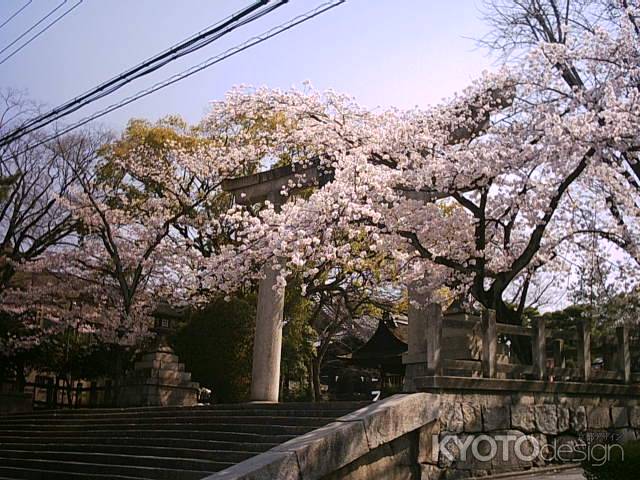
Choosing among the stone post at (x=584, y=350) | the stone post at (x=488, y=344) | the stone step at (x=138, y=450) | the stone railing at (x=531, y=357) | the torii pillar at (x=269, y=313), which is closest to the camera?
the stone step at (x=138, y=450)

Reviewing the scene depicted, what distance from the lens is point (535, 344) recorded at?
10359 mm

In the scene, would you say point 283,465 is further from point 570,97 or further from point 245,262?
point 570,97

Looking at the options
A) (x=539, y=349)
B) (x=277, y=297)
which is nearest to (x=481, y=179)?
(x=539, y=349)

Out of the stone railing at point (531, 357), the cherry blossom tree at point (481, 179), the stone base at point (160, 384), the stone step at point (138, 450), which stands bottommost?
the stone step at point (138, 450)

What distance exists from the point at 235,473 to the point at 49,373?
17.9 meters

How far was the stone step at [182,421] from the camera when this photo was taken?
998 cm

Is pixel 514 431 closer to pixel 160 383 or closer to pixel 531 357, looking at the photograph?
pixel 531 357

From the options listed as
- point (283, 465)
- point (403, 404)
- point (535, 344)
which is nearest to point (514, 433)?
point (535, 344)

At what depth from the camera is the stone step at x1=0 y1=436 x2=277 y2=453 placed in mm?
9492

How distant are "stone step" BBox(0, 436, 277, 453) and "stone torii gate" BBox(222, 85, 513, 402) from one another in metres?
3.74

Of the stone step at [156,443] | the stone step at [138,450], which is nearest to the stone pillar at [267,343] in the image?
the stone step at [156,443]

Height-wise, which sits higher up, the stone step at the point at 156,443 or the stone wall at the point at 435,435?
the stone wall at the point at 435,435

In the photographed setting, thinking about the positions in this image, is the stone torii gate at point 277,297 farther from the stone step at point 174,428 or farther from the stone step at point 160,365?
the stone step at point 174,428

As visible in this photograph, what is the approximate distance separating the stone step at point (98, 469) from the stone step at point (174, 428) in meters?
1.28
